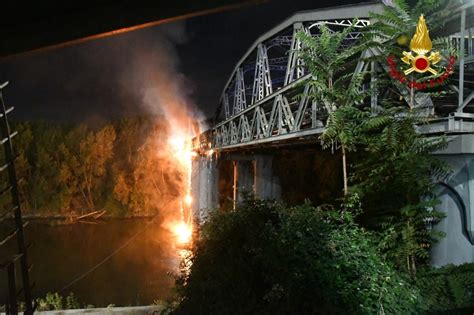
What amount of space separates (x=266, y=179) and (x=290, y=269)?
705 inches

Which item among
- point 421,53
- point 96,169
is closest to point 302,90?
point 421,53

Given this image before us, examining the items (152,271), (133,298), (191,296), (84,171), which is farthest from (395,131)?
(84,171)

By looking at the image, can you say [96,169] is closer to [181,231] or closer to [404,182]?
[181,231]

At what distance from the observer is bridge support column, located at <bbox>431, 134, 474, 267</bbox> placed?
23.8 feet

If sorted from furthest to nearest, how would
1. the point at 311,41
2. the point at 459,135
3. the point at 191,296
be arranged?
the point at 311,41 → the point at 191,296 → the point at 459,135

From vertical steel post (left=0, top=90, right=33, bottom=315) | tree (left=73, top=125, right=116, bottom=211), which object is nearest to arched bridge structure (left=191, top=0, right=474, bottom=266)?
vertical steel post (left=0, top=90, right=33, bottom=315)

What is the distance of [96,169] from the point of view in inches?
2080

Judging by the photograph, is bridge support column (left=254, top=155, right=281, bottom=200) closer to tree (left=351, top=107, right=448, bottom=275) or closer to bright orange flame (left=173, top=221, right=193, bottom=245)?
bright orange flame (left=173, top=221, right=193, bottom=245)

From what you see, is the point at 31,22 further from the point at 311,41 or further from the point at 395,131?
the point at 311,41

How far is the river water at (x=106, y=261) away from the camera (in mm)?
19156

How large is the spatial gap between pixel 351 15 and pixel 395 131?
6.47 metres

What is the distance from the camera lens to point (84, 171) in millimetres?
52562

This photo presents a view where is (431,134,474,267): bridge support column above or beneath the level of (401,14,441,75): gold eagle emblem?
beneath

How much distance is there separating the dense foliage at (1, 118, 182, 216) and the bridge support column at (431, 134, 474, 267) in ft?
147
